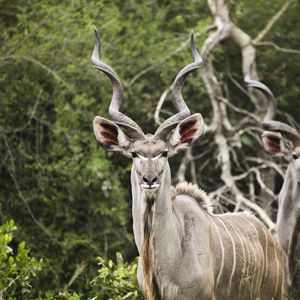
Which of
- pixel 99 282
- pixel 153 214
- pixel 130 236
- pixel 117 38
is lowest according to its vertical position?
pixel 130 236

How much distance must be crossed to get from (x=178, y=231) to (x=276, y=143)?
1749 mm

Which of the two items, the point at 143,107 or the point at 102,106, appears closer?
the point at 102,106

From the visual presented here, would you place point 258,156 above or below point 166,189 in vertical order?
below

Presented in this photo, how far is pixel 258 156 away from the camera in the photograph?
23.8ft

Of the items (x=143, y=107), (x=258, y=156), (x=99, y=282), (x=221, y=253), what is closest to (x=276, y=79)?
(x=258, y=156)

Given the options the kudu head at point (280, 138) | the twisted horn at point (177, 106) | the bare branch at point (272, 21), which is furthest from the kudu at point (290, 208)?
the bare branch at point (272, 21)

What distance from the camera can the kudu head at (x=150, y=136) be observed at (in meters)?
3.51

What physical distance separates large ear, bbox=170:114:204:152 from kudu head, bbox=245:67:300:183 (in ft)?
4.48

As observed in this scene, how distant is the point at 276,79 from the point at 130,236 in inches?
97.2

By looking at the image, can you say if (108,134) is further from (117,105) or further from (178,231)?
(178,231)

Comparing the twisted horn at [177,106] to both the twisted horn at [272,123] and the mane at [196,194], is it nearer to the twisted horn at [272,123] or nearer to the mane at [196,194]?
the mane at [196,194]

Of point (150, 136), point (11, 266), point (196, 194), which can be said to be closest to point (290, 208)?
point (196, 194)

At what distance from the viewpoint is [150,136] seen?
146 inches

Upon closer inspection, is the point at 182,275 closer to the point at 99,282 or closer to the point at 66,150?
the point at 99,282
